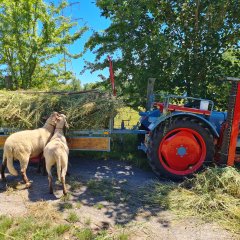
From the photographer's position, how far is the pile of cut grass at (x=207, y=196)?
4559mm

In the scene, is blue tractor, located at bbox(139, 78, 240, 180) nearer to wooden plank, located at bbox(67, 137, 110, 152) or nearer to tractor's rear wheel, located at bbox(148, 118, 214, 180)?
tractor's rear wheel, located at bbox(148, 118, 214, 180)

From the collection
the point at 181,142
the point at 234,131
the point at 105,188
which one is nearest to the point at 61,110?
the point at 105,188

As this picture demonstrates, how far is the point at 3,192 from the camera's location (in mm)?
5254

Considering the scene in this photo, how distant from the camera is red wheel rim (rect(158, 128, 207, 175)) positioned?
6.15 m

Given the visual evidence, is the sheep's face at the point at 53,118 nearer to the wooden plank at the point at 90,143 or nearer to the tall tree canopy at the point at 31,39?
the wooden plank at the point at 90,143

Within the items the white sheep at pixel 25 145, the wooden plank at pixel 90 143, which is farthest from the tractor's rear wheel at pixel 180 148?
the white sheep at pixel 25 145

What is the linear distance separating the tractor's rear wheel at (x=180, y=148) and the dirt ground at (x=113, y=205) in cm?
44

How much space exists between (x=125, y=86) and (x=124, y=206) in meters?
4.70

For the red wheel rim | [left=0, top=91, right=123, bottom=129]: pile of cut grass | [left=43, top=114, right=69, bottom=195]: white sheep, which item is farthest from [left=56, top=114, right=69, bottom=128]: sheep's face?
the red wheel rim

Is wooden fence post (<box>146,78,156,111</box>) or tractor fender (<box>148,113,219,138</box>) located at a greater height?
wooden fence post (<box>146,78,156,111</box>)

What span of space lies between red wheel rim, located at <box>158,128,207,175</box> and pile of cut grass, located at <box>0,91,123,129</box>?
1.27 metres

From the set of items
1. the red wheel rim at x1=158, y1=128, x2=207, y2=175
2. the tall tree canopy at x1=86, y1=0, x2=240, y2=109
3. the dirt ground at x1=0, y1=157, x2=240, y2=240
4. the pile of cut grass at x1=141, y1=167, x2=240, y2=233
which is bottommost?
the dirt ground at x1=0, y1=157, x2=240, y2=240

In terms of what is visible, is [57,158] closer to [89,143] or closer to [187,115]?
[89,143]

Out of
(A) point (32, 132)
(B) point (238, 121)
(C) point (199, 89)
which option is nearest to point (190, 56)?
(C) point (199, 89)
